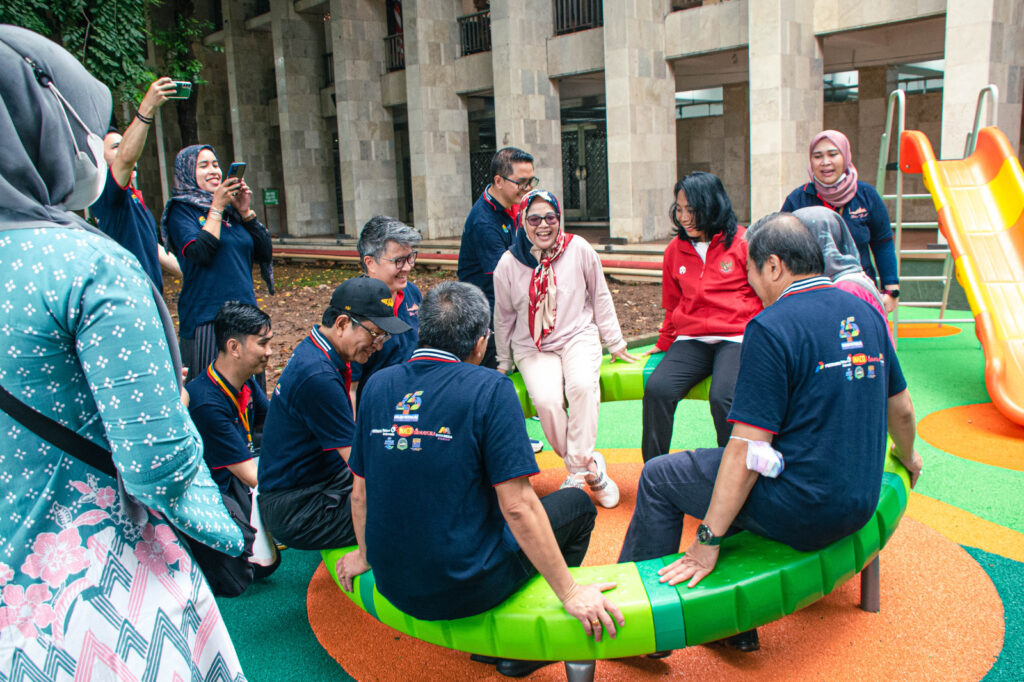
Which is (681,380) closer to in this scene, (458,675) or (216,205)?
(458,675)

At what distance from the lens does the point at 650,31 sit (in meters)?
15.0

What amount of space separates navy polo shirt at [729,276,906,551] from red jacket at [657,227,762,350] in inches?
67.8

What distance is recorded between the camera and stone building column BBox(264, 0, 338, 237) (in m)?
23.1

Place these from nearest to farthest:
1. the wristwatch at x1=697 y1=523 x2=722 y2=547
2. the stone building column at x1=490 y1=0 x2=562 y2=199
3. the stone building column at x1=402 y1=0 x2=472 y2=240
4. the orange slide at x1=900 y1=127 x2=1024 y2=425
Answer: the wristwatch at x1=697 y1=523 x2=722 y2=547 → the orange slide at x1=900 y1=127 x2=1024 y2=425 → the stone building column at x1=490 y1=0 x2=562 y2=199 → the stone building column at x1=402 y1=0 x2=472 y2=240

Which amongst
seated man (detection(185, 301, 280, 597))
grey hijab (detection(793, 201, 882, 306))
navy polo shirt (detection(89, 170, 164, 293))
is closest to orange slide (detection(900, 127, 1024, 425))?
grey hijab (detection(793, 201, 882, 306))

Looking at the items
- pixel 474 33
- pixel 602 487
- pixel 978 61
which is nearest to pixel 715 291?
pixel 602 487

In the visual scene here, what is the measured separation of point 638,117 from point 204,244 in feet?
40.4

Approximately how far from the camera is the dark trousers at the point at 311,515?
3.05 metres

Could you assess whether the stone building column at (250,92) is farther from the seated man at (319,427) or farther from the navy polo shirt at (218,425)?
the seated man at (319,427)

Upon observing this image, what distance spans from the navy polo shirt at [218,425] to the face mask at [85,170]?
1.97 metres

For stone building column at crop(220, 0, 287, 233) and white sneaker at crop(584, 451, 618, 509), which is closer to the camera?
white sneaker at crop(584, 451, 618, 509)

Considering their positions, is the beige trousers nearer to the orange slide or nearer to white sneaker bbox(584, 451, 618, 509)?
white sneaker bbox(584, 451, 618, 509)

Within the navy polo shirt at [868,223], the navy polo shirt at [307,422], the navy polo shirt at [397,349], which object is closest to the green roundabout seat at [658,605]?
the navy polo shirt at [307,422]

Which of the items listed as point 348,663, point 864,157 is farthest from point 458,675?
point 864,157
